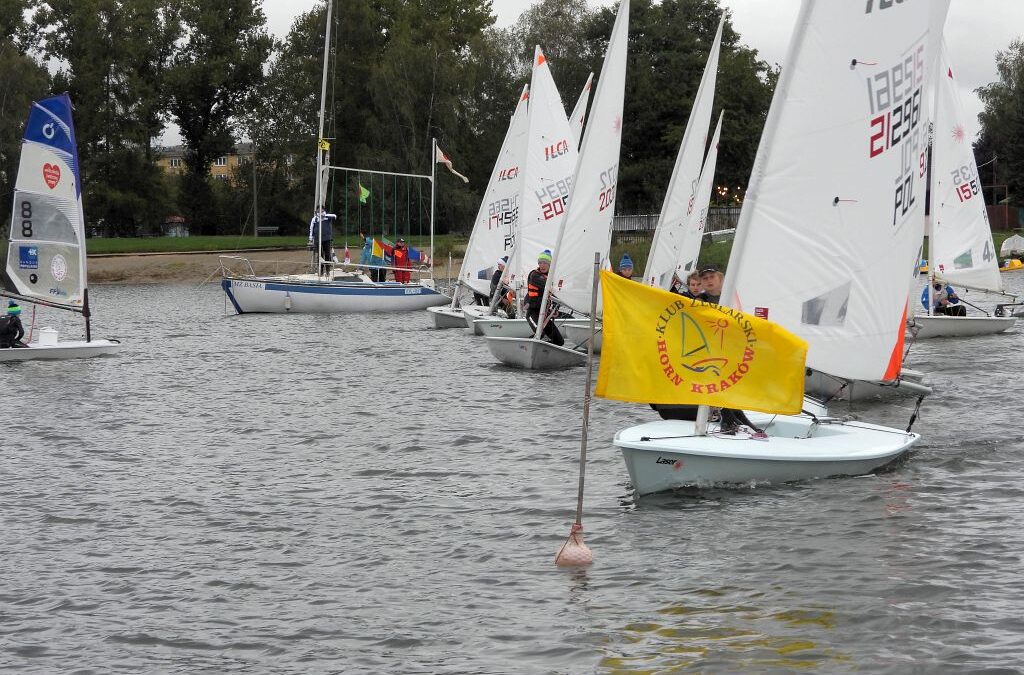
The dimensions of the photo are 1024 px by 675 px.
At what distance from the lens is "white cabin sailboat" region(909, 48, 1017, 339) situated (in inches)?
1062

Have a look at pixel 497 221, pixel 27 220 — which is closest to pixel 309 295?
pixel 497 221

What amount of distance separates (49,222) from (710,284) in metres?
15.7

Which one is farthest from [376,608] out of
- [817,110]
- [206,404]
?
[206,404]

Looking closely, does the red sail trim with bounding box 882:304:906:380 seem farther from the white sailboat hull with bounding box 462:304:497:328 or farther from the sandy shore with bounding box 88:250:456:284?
the sandy shore with bounding box 88:250:456:284

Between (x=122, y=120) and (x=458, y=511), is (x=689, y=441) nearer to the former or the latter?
(x=458, y=511)

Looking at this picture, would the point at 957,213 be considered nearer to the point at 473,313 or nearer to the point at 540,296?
the point at 540,296

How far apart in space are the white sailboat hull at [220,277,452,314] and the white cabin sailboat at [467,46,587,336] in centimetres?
1202

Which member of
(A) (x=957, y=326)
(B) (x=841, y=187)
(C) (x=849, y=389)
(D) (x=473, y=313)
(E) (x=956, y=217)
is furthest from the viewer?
(D) (x=473, y=313)

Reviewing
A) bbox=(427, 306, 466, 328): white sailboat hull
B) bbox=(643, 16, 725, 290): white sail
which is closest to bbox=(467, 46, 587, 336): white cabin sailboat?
bbox=(643, 16, 725, 290): white sail

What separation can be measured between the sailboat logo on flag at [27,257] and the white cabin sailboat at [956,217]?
56.9 feet

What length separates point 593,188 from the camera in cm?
2248

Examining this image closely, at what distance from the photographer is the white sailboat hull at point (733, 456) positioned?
1104 centimetres

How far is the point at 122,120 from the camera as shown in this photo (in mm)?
74062

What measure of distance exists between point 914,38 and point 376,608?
23.8 ft
